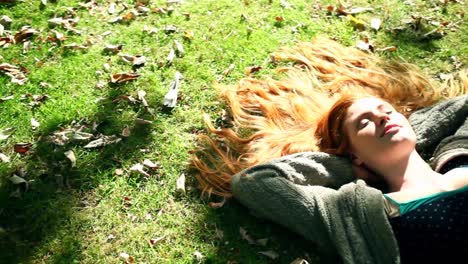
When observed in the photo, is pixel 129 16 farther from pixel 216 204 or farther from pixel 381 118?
pixel 381 118

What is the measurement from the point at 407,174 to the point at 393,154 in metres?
0.17

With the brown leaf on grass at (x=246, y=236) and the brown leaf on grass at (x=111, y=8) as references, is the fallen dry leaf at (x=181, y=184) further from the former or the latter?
the brown leaf on grass at (x=111, y=8)

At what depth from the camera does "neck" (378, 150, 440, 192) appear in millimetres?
3359

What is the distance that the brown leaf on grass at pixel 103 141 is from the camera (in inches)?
158

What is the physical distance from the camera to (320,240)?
10.6ft

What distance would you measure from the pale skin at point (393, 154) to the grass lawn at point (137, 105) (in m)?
0.75

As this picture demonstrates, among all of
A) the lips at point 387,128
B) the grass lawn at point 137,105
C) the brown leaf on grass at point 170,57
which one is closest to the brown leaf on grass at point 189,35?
the grass lawn at point 137,105

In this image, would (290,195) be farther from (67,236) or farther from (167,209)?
(67,236)

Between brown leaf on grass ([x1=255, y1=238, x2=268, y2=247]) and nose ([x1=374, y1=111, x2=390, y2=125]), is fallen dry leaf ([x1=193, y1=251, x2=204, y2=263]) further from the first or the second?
nose ([x1=374, y1=111, x2=390, y2=125])

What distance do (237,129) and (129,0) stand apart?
2.21 meters

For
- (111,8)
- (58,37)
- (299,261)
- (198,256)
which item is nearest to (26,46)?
(58,37)

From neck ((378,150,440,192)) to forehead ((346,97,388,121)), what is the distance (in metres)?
0.40

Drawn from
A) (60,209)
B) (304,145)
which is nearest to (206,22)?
(304,145)

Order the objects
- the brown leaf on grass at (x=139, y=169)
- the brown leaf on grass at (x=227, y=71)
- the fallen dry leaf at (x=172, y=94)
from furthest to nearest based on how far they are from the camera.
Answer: the brown leaf on grass at (x=227, y=71)
the fallen dry leaf at (x=172, y=94)
the brown leaf on grass at (x=139, y=169)
